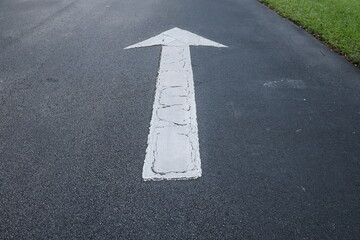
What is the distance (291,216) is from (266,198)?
0.24m

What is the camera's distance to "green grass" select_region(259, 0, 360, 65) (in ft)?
18.1

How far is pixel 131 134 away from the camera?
3.17 m

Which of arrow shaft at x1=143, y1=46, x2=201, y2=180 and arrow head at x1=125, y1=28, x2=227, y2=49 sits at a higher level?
arrow head at x1=125, y1=28, x2=227, y2=49

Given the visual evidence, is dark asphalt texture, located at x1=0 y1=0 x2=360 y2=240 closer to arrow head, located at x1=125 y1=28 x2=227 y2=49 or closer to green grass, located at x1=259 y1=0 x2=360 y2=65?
arrow head, located at x1=125 y1=28 x2=227 y2=49

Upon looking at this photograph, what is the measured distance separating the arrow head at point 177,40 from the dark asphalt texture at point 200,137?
0.77 ft

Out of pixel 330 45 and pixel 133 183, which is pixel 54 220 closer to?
pixel 133 183

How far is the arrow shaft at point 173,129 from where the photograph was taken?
9.03ft

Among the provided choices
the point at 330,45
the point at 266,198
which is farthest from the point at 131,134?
the point at 330,45

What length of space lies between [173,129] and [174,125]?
80mm

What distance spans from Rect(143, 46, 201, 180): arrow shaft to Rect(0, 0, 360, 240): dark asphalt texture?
91 millimetres

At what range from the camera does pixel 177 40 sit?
5.56 meters

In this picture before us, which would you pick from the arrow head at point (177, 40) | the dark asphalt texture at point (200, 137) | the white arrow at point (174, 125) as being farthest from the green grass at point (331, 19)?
the white arrow at point (174, 125)

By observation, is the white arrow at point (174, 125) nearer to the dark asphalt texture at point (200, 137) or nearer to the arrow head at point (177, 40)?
the dark asphalt texture at point (200, 137)

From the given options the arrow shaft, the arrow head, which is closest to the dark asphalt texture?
the arrow shaft
